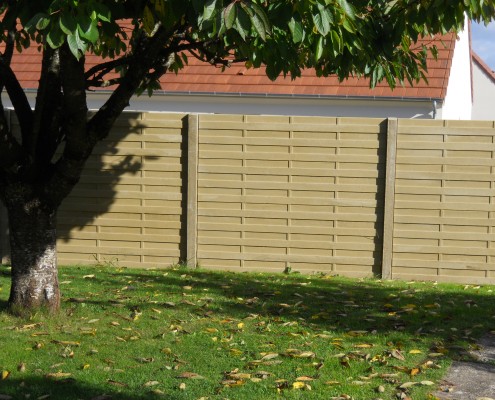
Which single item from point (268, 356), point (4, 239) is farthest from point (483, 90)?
point (268, 356)

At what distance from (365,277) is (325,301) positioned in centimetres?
191

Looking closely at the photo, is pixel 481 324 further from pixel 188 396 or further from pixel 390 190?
pixel 188 396

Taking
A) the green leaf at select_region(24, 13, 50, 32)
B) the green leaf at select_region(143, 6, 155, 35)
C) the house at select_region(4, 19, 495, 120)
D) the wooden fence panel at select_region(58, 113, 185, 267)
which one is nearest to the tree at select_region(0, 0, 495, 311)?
the green leaf at select_region(143, 6, 155, 35)

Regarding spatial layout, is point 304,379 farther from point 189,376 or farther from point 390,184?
point 390,184

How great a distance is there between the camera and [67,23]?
4.85m

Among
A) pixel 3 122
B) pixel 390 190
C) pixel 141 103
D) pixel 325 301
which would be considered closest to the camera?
pixel 3 122

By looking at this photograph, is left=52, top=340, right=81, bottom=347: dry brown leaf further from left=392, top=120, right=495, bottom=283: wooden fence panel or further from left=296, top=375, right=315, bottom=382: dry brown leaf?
left=392, top=120, right=495, bottom=283: wooden fence panel

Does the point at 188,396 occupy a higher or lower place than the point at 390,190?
lower

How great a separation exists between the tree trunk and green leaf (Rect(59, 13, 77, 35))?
291cm

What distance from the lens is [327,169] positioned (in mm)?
10523

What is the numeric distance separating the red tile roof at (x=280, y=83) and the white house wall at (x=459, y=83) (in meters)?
1.90

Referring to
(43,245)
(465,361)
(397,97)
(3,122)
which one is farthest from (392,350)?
(397,97)

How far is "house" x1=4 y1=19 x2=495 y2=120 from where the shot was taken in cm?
1490

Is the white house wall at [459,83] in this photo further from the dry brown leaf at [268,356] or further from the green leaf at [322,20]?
the green leaf at [322,20]
